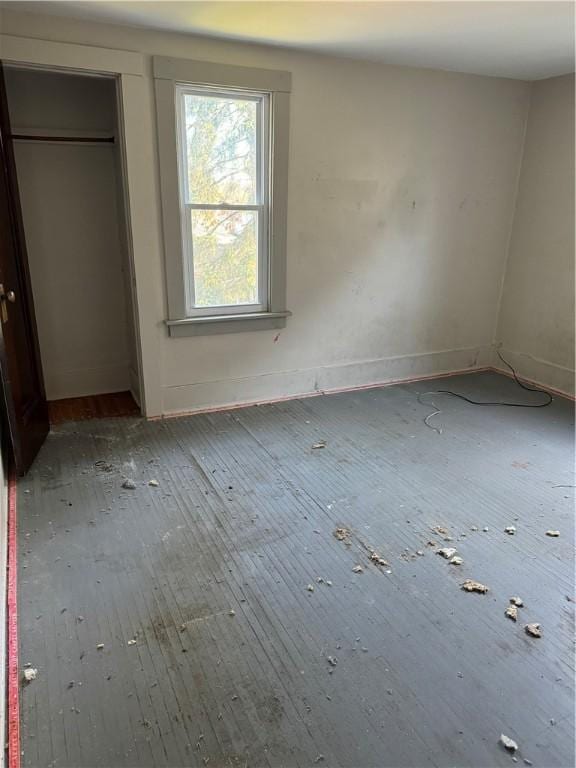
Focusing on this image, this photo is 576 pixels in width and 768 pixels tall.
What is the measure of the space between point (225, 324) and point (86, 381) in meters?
1.29

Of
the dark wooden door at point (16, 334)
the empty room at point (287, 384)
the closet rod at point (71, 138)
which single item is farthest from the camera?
the closet rod at point (71, 138)

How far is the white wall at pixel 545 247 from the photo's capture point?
13.3ft

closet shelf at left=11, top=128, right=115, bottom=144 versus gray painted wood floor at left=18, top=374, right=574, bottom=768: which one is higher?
closet shelf at left=11, top=128, right=115, bottom=144

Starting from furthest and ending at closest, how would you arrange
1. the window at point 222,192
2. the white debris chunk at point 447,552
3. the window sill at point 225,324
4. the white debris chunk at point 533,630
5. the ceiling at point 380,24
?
1. the window sill at point 225,324
2. the window at point 222,192
3. the ceiling at point 380,24
4. the white debris chunk at point 447,552
5. the white debris chunk at point 533,630

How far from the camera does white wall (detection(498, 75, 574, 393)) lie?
4047mm

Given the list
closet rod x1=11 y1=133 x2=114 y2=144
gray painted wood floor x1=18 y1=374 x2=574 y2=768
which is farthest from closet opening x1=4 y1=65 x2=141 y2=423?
gray painted wood floor x1=18 y1=374 x2=574 y2=768

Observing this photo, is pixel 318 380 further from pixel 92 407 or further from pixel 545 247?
pixel 545 247

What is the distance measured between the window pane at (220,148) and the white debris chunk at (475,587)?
278cm

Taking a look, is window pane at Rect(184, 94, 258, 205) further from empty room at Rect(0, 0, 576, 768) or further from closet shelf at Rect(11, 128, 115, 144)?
closet shelf at Rect(11, 128, 115, 144)

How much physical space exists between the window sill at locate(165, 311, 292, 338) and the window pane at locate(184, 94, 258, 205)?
800 millimetres

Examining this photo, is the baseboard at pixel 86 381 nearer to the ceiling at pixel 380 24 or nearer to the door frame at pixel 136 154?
the door frame at pixel 136 154

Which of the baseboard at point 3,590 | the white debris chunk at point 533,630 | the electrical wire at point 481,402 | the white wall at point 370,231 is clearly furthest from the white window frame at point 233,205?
the white debris chunk at point 533,630

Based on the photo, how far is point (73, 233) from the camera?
3705 mm

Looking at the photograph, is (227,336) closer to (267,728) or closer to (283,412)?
(283,412)
